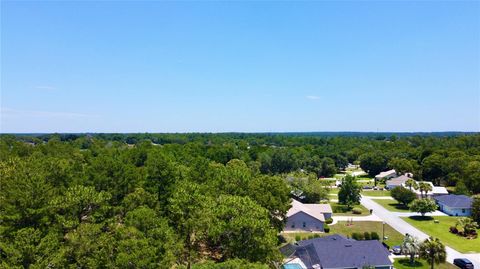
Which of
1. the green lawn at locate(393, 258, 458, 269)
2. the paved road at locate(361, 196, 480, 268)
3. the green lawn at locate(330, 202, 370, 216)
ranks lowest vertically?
the green lawn at locate(330, 202, 370, 216)

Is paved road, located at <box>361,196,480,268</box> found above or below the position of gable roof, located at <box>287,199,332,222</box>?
below

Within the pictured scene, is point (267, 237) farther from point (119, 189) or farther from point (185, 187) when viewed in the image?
point (119, 189)

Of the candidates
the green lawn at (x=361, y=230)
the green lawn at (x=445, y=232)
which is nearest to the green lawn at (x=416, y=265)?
the green lawn at (x=361, y=230)

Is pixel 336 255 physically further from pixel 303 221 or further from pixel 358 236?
pixel 303 221

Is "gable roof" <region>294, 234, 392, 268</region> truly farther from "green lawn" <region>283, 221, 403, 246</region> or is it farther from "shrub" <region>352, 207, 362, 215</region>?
"shrub" <region>352, 207, 362, 215</region>

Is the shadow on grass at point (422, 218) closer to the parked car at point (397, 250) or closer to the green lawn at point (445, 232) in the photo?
the green lawn at point (445, 232)

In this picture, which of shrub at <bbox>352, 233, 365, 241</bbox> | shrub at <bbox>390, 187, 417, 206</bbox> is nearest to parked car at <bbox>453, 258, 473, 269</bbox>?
shrub at <bbox>352, 233, 365, 241</bbox>

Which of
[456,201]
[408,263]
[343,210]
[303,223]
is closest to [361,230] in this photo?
[303,223]
